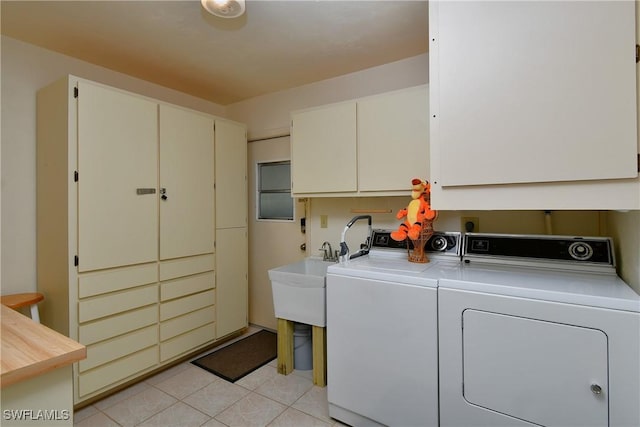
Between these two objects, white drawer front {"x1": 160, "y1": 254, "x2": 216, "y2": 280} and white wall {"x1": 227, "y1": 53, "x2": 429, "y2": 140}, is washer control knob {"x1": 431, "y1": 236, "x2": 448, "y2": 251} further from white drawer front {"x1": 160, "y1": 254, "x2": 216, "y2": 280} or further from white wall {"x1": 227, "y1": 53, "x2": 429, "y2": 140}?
white drawer front {"x1": 160, "y1": 254, "x2": 216, "y2": 280}

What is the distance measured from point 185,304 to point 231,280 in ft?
1.65

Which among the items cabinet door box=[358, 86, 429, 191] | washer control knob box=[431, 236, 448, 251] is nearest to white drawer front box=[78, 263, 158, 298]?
cabinet door box=[358, 86, 429, 191]

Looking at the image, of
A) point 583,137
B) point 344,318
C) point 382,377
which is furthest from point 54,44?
point 583,137

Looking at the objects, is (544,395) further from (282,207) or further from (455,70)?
(282,207)

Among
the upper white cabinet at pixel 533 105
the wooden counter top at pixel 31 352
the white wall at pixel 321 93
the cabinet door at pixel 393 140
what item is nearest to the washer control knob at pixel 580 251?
the upper white cabinet at pixel 533 105

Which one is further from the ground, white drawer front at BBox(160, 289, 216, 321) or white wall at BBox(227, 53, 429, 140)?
white wall at BBox(227, 53, 429, 140)

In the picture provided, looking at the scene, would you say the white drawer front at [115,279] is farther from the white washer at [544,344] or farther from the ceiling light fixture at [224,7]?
the white washer at [544,344]

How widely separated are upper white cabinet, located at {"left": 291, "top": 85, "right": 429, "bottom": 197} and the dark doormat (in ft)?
4.85

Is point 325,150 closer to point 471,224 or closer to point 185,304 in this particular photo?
point 471,224

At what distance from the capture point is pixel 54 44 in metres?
2.25

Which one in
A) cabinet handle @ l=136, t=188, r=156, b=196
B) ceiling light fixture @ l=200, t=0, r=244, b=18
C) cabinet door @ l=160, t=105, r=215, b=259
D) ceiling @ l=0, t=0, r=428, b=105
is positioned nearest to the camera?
ceiling light fixture @ l=200, t=0, r=244, b=18

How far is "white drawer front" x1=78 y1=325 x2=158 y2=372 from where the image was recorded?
6.79 ft

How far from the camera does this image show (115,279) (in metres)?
2.20

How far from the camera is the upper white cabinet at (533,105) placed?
1.22 metres
